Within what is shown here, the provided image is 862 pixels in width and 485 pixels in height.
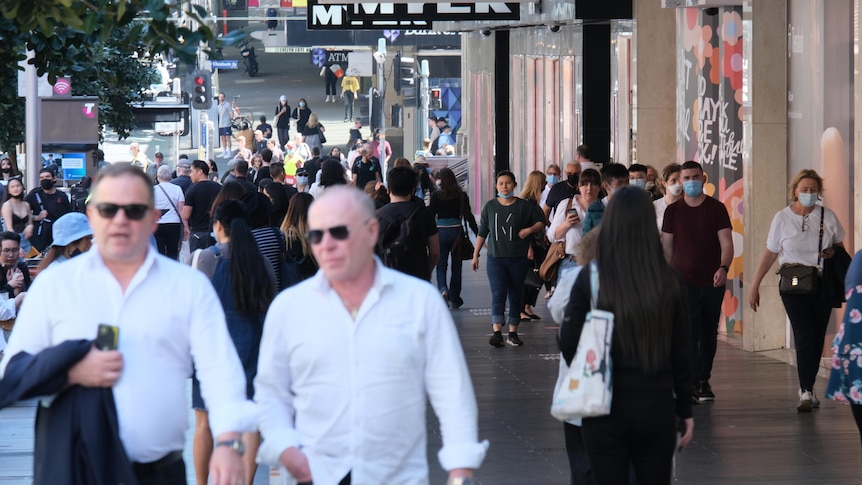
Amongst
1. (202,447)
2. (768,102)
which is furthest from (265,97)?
(202,447)

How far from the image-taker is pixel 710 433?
31.6ft

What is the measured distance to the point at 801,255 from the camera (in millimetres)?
10227

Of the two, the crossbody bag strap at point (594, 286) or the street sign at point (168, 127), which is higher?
the street sign at point (168, 127)

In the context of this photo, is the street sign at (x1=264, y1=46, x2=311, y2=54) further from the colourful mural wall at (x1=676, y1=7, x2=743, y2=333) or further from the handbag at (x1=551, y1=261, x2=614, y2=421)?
the handbag at (x1=551, y1=261, x2=614, y2=421)

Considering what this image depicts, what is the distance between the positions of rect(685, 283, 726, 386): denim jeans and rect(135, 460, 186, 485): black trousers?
22.2 ft

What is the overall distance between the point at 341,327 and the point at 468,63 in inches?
1269

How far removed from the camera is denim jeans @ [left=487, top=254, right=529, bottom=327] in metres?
14.1

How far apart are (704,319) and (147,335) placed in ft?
23.6

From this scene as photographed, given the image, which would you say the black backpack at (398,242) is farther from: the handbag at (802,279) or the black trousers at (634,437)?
the black trousers at (634,437)

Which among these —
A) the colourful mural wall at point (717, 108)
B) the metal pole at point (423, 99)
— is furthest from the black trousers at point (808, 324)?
the metal pole at point (423, 99)

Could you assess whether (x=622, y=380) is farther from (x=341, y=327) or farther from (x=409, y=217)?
(x=409, y=217)

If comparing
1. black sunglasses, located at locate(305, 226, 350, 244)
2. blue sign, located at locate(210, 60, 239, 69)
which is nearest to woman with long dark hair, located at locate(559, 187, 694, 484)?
black sunglasses, located at locate(305, 226, 350, 244)

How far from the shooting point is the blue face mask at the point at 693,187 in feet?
34.5

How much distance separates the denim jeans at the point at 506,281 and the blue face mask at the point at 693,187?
366 centimetres
